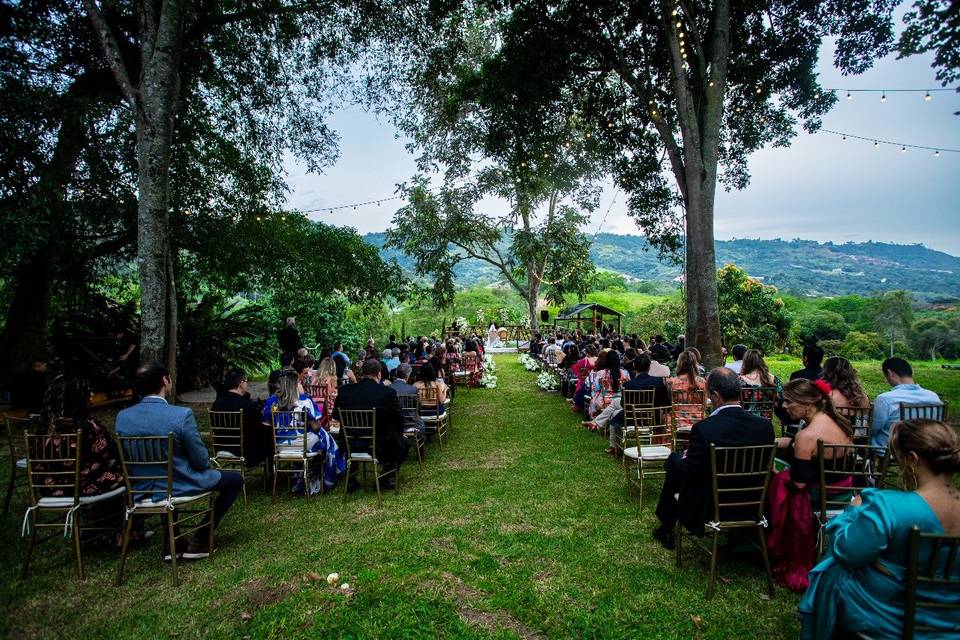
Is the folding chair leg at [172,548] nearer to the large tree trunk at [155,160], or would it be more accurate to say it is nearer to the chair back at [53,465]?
the chair back at [53,465]

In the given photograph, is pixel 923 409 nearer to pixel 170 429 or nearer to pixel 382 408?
pixel 382 408

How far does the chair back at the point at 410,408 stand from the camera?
21.5 ft

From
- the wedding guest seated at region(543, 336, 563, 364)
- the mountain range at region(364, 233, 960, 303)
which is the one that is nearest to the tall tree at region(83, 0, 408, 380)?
the wedding guest seated at region(543, 336, 563, 364)

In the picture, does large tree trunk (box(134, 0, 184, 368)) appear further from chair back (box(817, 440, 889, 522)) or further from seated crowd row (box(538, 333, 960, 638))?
chair back (box(817, 440, 889, 522))

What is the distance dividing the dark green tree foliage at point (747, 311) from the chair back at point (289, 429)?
2235cm

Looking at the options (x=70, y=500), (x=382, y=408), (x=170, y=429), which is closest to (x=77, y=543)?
(x=70, y=500)

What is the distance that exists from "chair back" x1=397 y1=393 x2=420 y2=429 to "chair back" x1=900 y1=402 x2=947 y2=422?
203 inches

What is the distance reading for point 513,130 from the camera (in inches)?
435

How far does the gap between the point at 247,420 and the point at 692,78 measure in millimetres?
9879

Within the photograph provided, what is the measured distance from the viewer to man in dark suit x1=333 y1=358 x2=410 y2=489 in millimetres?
5324

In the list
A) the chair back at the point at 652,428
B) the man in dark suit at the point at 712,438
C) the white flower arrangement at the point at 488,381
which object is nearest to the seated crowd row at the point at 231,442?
the chair back at the point at 652,428

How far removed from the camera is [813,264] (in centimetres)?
13025

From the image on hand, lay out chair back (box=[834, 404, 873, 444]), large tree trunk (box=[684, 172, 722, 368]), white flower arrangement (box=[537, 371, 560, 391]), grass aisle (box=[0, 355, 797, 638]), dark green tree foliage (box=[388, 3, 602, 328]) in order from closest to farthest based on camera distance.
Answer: grass aisle (box=[0, 355, 797, 638]) → chair back (box=[834, 404, 873, 444]) → large tree trunk (box=[684, 172, 722, 368]) → white flower arrangement (box=[537, 371, 560, 391]) → dark green tree foliage (box=[388, 3, 602, 328])

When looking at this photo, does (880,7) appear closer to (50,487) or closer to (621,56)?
(621,56)
